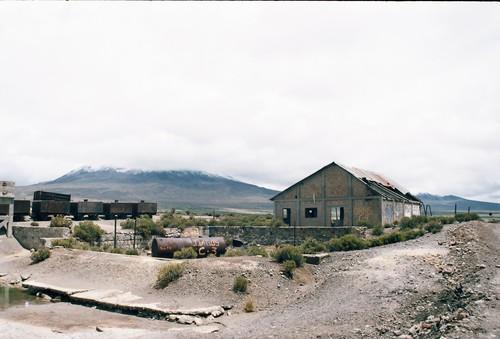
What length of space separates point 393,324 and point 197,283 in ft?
26.6

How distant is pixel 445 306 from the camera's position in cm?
1326

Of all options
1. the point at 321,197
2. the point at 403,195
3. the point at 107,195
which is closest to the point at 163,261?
the point at 321,197

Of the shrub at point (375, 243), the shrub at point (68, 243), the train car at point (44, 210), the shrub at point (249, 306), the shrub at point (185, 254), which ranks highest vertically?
the train car at point (44, 210)

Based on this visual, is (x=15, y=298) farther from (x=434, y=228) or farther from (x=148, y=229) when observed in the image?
(x=434, y=228)

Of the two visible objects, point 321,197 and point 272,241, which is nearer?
point 272,241

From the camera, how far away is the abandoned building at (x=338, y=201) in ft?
109

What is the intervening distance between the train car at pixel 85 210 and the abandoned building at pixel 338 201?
16.2 meters

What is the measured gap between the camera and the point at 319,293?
54.7 ft

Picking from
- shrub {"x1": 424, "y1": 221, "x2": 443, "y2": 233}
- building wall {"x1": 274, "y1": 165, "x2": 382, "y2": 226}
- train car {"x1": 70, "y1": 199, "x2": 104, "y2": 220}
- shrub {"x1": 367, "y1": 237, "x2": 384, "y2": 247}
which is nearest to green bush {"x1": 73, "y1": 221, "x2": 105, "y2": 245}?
train car {"x1": 70, "y1": 199, "x2": 104, "y2": 220}

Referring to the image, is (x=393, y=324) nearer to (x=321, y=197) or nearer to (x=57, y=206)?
(x=321, y=197)

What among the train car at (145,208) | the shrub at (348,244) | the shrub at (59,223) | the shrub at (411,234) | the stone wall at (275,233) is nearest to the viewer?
the shrub at (348,244)

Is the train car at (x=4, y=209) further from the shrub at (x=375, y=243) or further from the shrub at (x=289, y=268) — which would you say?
the shrub at (x=375, y=243)

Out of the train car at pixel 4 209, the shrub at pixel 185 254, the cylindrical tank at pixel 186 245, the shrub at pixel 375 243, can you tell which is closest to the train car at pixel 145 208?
the train car at pixel 4 209

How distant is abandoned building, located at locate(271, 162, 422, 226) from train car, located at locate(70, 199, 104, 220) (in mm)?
16242
